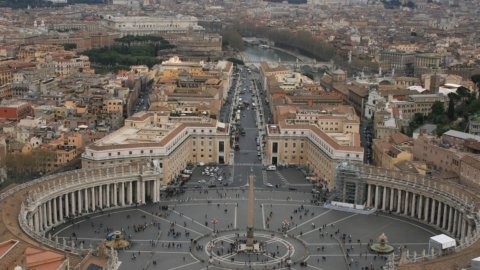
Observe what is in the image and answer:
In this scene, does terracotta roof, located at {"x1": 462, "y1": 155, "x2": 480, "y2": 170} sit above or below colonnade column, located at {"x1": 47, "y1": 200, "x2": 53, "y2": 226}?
above

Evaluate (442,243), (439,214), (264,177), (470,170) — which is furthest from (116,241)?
(470,170)

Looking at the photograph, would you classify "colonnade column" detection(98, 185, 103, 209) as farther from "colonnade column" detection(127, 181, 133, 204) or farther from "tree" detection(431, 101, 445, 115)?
"tree" detection(431, 101, 445, 115)

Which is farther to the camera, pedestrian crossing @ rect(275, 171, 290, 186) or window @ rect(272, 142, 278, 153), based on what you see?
window @ rect(272, 142, 278, 153)

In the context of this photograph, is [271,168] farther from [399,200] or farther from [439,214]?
[439,214]

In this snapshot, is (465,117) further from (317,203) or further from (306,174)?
(317,203)

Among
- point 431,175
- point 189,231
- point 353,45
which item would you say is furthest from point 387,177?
point 353,45

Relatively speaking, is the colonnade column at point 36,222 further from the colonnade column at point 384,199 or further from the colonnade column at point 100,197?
the colonnade column at point 384,199

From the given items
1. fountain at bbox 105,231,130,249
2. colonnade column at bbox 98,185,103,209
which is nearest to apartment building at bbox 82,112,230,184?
colonnade column at bbox 98,185,103,209
